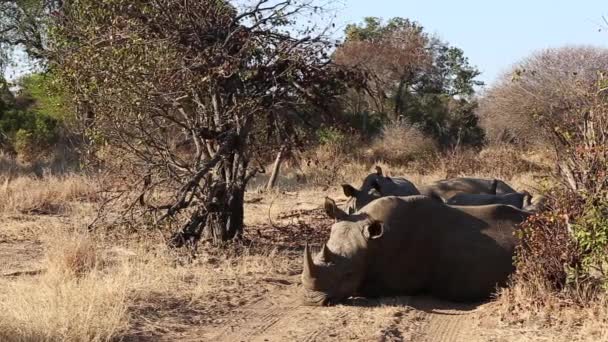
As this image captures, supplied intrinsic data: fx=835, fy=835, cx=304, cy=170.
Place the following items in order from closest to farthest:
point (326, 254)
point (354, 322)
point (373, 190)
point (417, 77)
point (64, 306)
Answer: point (64, 306)
point (354, 322)
point (326, 254)
point (373, 190)
point (417, 77)

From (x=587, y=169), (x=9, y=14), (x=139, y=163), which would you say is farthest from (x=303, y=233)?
(x=9, y=14)

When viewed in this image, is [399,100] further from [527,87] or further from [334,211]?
[334,211]

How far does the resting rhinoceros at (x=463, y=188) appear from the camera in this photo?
48.5 ft

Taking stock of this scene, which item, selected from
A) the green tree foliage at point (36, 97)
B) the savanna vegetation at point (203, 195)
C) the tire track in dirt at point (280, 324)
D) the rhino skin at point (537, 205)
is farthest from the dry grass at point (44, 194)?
the rhino skin at point (537, 205)

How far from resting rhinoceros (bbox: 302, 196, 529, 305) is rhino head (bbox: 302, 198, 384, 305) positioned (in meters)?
0.01

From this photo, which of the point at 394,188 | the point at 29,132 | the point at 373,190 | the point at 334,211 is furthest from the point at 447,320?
the point at 29,132

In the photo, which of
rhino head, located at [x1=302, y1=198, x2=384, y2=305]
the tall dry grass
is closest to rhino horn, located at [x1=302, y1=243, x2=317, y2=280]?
rhino head, located at [x1=302, y1=198, x2=384, y2=305]

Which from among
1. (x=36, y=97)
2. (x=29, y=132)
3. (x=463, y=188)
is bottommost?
(x=463, y=188)

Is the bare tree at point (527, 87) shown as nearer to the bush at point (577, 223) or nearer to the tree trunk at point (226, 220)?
the tree trunk at point (226, 220)

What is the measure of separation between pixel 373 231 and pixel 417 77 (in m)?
33.3

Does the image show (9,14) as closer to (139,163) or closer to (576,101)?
(139,163)

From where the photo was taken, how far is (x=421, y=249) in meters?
9.44

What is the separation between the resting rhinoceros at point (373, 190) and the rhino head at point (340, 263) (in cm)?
321

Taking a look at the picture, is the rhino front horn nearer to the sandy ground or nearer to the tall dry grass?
the sandy ground
